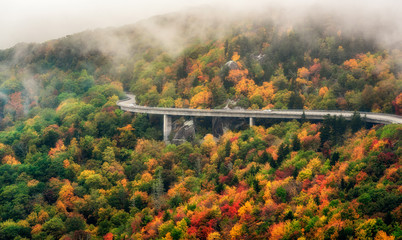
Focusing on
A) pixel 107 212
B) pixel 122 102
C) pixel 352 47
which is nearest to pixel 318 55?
pixel 352 47

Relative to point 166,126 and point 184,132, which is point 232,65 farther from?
point 184,132

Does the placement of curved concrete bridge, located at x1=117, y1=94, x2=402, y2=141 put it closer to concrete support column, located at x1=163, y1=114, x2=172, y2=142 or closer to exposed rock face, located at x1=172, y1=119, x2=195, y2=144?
concrete support column, located at x1=163, y1=114, x2=172, y2=142

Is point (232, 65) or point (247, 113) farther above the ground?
point (232, 65)

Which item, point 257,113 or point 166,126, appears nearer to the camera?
point 257,113

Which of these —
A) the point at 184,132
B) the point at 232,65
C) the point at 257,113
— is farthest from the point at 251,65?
the point at 184,132

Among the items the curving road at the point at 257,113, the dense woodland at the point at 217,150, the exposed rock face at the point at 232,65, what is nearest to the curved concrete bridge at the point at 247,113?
the curving road at the point at 257,113

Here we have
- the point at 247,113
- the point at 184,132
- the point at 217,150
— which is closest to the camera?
the point at 217,150
